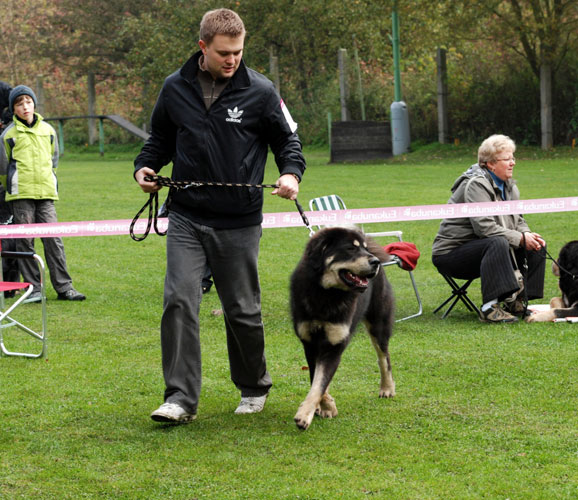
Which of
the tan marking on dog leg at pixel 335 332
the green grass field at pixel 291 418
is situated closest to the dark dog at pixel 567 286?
the green grass field at pixel 291 418

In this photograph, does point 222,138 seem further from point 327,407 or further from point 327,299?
point 327,407

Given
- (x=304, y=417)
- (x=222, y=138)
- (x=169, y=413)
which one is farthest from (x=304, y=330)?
(x=222, y=138)

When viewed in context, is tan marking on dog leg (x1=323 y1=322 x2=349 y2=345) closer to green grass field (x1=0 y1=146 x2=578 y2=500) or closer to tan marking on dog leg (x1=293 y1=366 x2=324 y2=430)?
tan marking on dog leg (x1=293 y1=366 x2=324 y2=430)

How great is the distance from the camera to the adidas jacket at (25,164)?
852cm

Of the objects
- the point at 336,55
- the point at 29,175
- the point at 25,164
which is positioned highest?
the point at 336,55

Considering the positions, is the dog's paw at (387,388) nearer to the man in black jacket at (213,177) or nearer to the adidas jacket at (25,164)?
the man in black jacket at (213,177)

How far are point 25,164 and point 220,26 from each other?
15.5 ft

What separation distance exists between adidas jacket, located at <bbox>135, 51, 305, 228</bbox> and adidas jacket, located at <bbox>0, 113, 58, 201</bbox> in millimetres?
4182

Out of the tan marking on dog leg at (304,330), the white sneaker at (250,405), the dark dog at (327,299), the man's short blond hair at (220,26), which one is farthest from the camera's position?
the white sneaker at (250,405)

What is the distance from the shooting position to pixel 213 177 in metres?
4.57

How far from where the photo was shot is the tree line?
2480 cm

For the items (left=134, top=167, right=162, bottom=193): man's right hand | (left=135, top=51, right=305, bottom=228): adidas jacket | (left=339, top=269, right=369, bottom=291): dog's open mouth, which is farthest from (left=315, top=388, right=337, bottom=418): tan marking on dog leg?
(left=134, top=167, right=162, bottom=193): man's right hand

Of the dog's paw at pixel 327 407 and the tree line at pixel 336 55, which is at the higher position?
the tree line at pixel 336 55

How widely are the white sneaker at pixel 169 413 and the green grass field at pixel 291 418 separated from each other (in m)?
0.09
